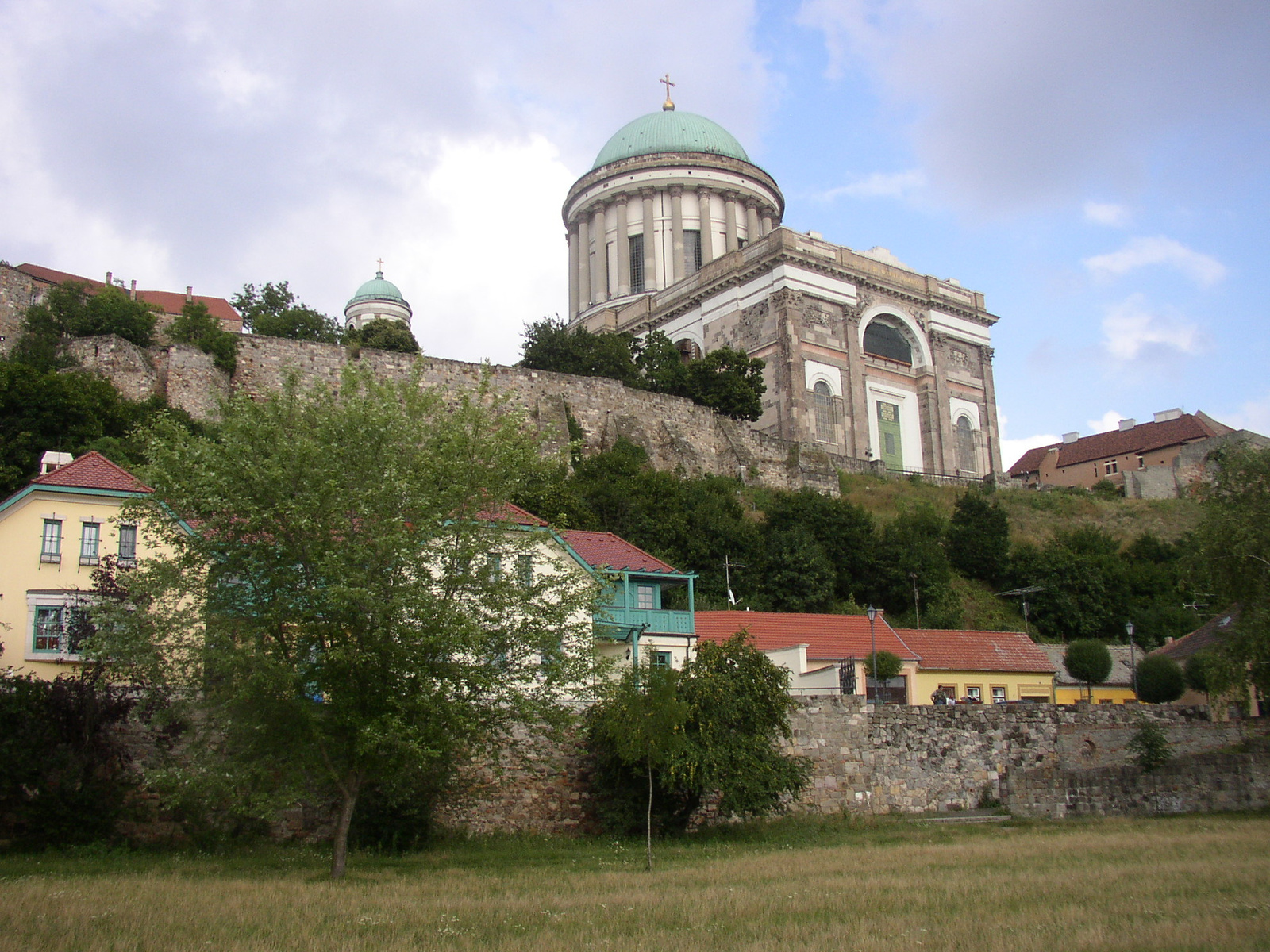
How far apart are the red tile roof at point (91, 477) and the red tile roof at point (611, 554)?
30.3 feet

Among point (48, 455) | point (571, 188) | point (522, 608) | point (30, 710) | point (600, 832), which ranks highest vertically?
point (571, 188)

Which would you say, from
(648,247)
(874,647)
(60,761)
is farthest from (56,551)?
(648,247)

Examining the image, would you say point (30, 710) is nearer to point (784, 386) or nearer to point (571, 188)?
point (784, 386)

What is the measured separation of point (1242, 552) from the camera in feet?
74.8

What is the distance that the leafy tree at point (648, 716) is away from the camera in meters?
19.0

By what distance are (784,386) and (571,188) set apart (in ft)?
83.1

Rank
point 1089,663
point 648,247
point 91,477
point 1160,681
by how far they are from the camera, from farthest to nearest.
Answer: point 648,247 < point 1089,663 < point 1160,681 < point 91,477

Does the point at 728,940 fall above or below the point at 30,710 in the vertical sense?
below

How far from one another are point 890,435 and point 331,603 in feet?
152

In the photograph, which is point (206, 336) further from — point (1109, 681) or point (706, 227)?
point (706, 227)

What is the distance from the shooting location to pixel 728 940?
423 inches

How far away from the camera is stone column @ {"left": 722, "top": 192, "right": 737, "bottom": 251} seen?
65250 mm

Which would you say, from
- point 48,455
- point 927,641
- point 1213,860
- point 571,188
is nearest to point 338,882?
point 1213,860

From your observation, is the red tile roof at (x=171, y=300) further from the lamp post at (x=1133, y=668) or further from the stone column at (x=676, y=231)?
the lamp post at (x=1133, y=668)
